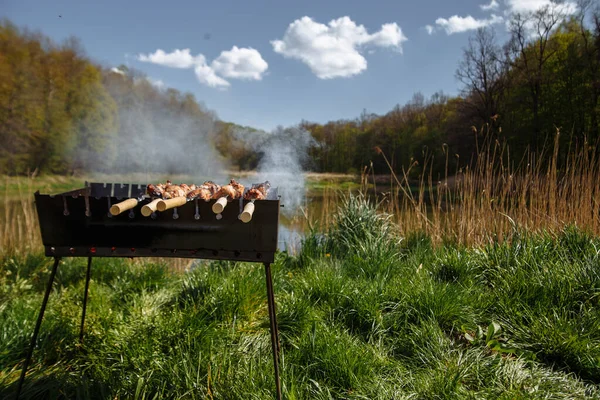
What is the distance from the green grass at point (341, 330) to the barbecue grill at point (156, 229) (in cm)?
57

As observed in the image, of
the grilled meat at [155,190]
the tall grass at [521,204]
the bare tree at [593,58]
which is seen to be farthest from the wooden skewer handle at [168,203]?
the bare tree at [593,58]

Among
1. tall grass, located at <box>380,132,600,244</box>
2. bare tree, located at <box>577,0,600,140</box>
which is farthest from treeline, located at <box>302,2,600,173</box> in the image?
tall grass, located at <box>380,132,600,244</box>

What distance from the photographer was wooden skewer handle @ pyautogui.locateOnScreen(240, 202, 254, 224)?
134 cm

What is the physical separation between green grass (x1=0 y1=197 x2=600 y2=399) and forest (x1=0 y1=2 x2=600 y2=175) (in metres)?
9.82

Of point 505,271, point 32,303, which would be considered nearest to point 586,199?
point 505,271

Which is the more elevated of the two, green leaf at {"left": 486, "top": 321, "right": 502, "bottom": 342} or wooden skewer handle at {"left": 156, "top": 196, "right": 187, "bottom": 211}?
wooden skewer handle at {"left": 156, "top": 196, "right": 187, "bottom": 211}

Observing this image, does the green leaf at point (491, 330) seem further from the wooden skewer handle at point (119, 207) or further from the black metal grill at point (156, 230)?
the wooden skewer handle at point (119, 207)

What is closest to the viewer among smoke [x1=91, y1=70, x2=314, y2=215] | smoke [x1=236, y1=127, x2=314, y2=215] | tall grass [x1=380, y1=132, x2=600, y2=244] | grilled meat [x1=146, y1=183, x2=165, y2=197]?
grilled meat [x1=146, y1=183, x2=165, y2=197]

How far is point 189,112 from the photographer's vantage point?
61.0 feet

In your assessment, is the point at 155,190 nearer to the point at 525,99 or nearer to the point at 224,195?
the point at 224,195

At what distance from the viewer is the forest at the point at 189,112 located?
15.7 metres

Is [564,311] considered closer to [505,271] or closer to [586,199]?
[505,271]

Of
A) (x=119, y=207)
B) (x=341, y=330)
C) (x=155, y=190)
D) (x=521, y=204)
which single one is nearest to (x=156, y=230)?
(x=119, y=207)

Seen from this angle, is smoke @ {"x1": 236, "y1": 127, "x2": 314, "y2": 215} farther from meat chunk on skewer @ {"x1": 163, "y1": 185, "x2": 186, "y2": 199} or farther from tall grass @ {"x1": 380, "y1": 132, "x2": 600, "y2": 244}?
meat chunk on skewer @ {"x1": 163, "y1": 185, "x2": 186, "y2": 199}
